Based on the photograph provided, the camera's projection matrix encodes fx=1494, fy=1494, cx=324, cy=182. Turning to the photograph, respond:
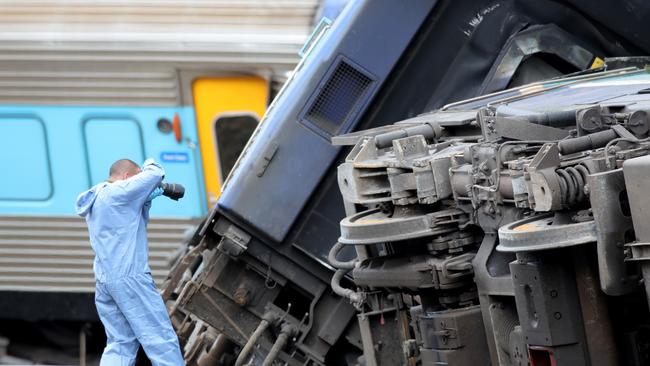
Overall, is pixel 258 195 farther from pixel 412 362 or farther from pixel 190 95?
pixel 190 95

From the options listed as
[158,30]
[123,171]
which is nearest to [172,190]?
[123,171]

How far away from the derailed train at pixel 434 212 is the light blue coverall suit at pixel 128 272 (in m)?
0.33

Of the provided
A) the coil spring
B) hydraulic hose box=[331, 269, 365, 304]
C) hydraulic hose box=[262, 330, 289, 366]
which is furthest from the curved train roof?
the coil spring

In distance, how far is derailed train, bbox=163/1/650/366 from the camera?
5.07 metres

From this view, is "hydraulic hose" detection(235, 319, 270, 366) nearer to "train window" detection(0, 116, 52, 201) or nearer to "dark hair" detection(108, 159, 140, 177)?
"dark hair" detection(108, 159, 140, 177)

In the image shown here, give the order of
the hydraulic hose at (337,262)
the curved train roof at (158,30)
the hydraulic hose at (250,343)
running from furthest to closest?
the curved train roof at (158,30) → the hydraulic hose at (250,343) → the hydraulic hose at (337,262)

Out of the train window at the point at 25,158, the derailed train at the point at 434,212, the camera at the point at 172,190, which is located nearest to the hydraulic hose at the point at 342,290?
the derailed train at the point at 434,212

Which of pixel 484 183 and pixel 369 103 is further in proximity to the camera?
pixel 369 103

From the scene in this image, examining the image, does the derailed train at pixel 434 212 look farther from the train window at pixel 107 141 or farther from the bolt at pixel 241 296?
the train window at pixel 107 141

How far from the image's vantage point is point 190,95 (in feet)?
35.9

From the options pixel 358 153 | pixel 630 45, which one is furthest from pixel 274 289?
pixel 630 45

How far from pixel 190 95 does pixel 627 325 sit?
6200 millimetres

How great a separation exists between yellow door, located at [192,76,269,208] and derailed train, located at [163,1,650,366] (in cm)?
221

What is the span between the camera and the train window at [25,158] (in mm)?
11273
